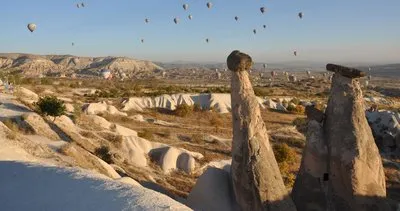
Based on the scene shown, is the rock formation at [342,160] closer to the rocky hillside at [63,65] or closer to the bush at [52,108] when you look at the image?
the bush at [52,108]

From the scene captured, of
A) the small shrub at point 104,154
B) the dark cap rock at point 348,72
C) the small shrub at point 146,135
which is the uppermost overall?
the dark cap rock at point 348,72

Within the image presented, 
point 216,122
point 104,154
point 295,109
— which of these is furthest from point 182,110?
point 104,154

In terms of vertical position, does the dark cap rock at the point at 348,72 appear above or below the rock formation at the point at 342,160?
above

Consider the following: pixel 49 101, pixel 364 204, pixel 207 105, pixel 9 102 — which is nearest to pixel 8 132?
pixel 49 101

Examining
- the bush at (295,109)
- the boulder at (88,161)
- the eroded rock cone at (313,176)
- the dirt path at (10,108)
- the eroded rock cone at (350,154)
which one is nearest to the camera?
the eroded rock cone at (350,154)

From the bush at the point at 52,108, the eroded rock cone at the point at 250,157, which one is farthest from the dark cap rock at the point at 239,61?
the bush at the point at 52,108

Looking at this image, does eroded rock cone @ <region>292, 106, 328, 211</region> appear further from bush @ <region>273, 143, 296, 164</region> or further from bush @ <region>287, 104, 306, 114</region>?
bush @ <region>287, 104, 306, 114</region>

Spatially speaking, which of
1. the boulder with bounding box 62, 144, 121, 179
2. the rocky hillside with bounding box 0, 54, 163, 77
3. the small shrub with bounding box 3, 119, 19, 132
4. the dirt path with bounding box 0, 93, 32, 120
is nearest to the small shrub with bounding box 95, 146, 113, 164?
the boulder with bounding box 62, 144, 121, 179

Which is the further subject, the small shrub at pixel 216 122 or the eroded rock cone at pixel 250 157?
the small shrub at pixel 216 122
